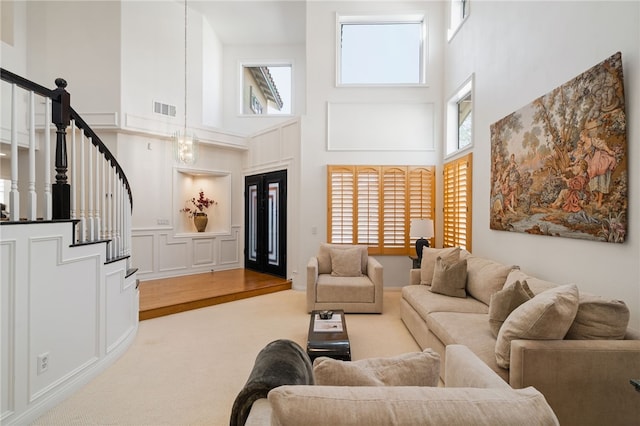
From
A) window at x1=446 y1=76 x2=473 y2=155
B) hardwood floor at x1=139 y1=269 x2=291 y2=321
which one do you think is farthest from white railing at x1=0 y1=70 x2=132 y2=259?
window at x1=446 y1=76 x2=473 y2=155

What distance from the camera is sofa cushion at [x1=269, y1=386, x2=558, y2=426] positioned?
0.73m

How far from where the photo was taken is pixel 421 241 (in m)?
4.44

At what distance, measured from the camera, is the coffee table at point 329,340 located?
2.31 metres

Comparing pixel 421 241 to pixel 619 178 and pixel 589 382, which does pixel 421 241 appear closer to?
pixel 619 178

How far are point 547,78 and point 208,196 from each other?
606 cm

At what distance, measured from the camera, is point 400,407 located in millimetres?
752

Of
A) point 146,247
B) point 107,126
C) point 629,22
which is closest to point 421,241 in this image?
point 629,22

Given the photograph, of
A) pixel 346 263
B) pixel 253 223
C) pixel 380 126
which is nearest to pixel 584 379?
pixel 346 263

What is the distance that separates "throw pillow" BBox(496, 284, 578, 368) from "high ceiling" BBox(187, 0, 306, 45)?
262 inches

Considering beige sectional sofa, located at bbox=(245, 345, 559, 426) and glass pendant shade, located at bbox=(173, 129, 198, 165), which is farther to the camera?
glass pendant shade, located at bbox=(173, 129, 198, 165)

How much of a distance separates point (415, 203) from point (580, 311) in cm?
346

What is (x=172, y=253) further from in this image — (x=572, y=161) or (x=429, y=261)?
(x=572, y=161)

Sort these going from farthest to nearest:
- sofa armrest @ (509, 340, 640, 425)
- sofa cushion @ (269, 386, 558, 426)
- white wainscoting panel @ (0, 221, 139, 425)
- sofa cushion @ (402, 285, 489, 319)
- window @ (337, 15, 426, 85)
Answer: window @ (337, 15, 426, 85) < sofa cushion @ (402, 285, 489, 319) < white wainscoting panel @ (0, 221, 139, 425) < sofa armrest @ (509, 340, 640, 425) < sofa cushion @ (269, 386, 558, 426)

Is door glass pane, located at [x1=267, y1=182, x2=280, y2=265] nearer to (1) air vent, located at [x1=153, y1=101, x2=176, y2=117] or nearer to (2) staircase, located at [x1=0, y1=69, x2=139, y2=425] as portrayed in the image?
(1) air vent, located at [x1=153, y1=101, x2=176, y2=117]
